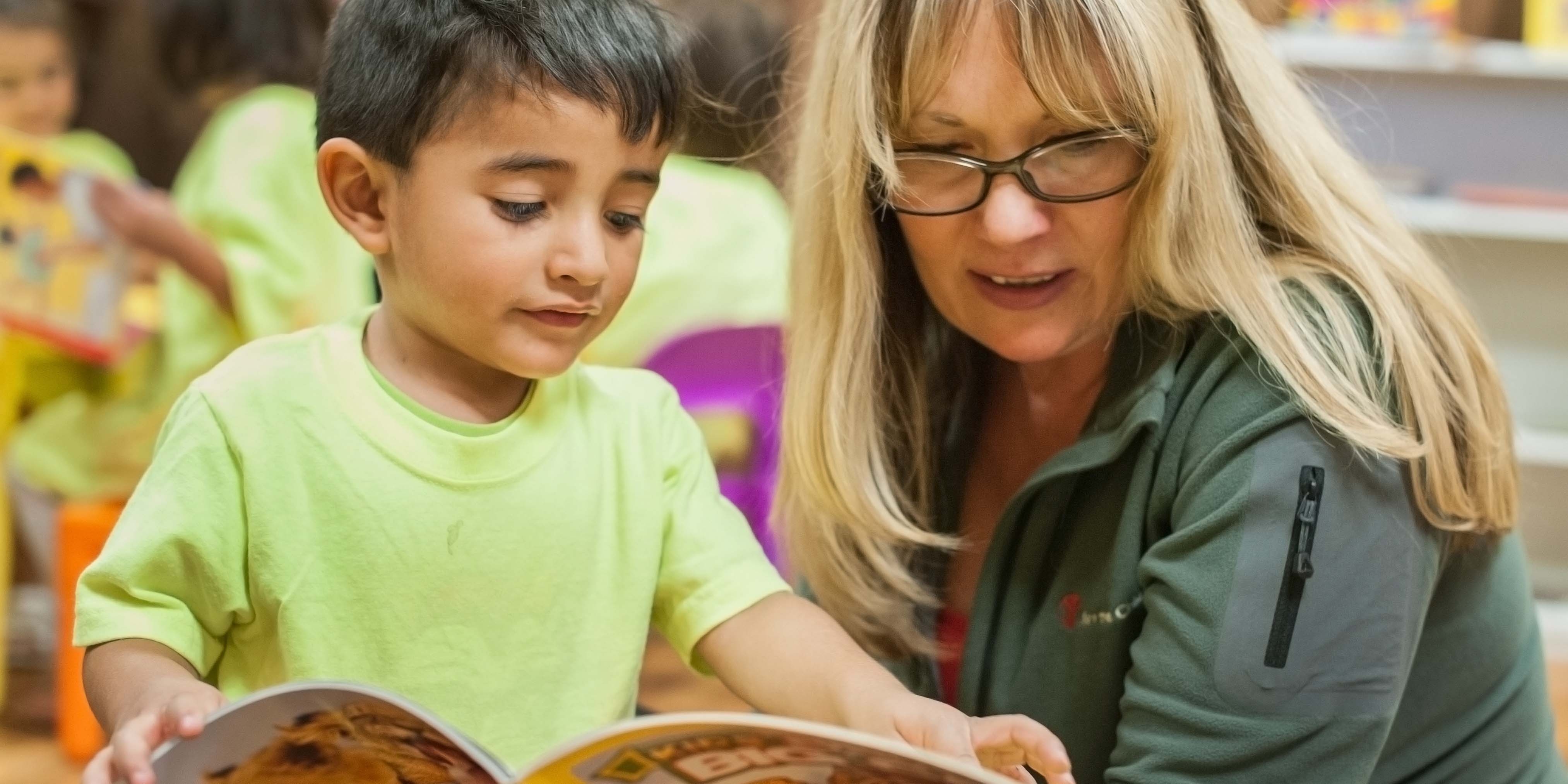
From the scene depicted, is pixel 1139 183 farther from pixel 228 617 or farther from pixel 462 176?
pixel 228 617

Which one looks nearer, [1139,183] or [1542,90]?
[1139,183]

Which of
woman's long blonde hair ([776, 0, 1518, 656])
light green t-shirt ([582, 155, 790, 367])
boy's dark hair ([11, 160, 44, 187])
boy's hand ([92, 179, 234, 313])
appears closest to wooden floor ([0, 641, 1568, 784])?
light green t-shirt ([582, 155, 790, 367])

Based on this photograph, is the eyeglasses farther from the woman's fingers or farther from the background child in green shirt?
the background child in green shirt

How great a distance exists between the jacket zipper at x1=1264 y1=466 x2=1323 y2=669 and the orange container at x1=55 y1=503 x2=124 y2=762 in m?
1.73

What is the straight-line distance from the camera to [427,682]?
91 centimetres

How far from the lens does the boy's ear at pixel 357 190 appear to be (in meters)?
0.87

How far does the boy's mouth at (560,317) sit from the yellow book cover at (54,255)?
153 centimetres

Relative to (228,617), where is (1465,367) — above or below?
above

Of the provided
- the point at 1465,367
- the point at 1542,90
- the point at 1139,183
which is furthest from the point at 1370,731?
the point at 1542,90

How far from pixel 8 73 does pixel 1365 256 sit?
234cm

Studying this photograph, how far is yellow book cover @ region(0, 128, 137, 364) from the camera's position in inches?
82.9

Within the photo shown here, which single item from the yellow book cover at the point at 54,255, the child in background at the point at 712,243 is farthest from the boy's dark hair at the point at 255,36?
the child in background at the point at 712,243

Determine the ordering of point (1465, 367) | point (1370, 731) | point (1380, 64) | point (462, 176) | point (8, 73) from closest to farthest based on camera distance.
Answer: point (462, 176) < point (1370, 731) < point (1465, 367) < point (8, 73) < point (1380, 64)

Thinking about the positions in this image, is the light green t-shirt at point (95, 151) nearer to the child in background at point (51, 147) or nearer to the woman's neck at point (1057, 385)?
the child in background at point (51, 147)
